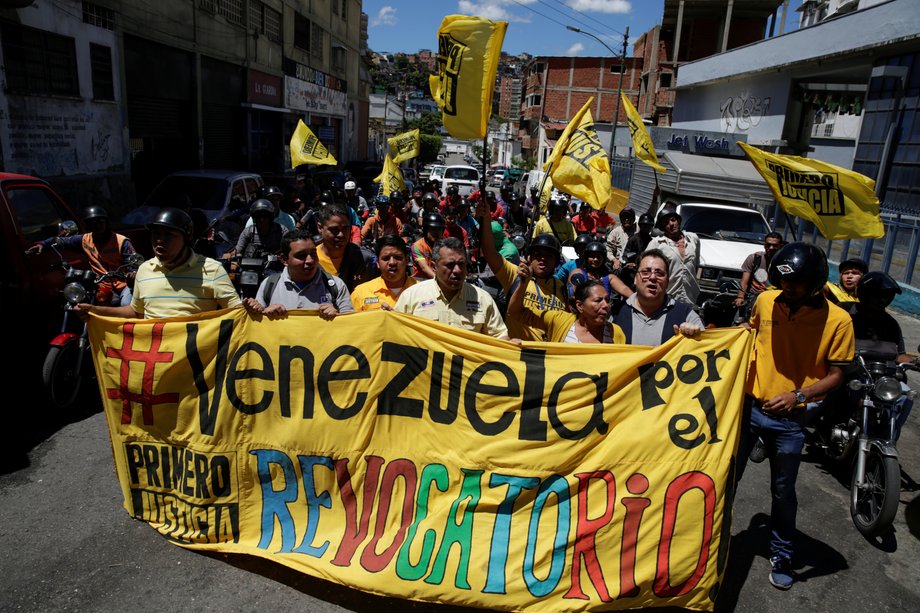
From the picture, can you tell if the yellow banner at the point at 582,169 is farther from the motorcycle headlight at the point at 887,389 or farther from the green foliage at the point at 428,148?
the green foliage at the point at 428,148

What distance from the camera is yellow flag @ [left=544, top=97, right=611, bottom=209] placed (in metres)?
7.45

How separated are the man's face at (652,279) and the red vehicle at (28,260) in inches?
202

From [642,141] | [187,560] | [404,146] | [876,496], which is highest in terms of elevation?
[642,141]

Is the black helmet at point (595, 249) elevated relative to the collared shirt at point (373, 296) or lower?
elevated

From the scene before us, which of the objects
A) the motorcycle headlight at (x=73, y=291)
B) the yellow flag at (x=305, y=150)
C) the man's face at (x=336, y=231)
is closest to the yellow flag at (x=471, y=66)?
the man's face at (x=336, y=231)

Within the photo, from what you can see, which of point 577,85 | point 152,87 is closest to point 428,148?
point 577,85

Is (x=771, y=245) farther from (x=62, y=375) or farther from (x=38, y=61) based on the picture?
(x=38, y=61)

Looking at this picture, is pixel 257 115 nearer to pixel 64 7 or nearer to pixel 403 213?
pixel 64 7

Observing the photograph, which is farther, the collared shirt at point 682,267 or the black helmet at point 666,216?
the black helmet at point 666,216

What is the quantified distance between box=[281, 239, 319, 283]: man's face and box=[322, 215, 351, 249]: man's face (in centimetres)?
113

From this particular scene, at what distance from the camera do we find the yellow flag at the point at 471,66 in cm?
561

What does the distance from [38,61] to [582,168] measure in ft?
37.5

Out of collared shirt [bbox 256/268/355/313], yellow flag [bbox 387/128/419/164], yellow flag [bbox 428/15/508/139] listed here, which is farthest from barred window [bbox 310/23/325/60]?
collared shirt [bbox 256/268/355/313]

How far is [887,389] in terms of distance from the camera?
463 cm
